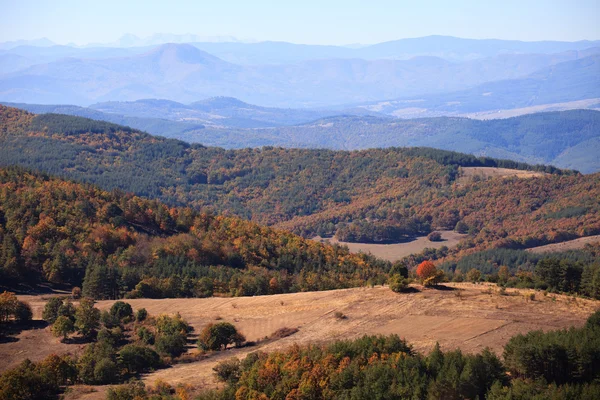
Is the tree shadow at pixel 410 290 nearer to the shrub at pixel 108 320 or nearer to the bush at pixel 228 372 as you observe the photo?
the bush at pixel 228 372

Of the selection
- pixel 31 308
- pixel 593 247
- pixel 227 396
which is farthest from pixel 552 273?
pixel 593 247

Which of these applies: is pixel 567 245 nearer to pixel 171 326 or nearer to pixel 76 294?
pixel 76 294

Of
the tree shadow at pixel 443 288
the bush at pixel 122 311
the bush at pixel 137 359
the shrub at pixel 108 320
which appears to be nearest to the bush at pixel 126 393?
the bush at pixel 137 359

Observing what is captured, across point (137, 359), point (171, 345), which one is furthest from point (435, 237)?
point (137, 359)

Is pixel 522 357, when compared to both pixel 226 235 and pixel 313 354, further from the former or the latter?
pixel 226 235

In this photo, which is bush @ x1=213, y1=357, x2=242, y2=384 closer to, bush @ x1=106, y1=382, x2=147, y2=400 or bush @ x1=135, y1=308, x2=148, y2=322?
bush @ x1=106, y1=382, x2=147, y2=400

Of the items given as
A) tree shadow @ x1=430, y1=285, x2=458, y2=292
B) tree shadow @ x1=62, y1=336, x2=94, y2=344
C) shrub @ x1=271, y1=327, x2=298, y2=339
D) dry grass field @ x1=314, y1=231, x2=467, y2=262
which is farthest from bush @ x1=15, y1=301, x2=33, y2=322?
dry grass field @ x1=314, y1=231, x2=467, y2=262
